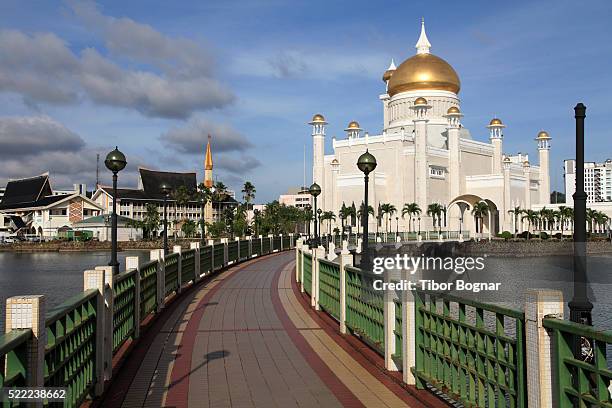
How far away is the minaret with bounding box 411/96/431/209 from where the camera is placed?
62219 mm

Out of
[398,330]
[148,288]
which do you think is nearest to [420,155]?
[148,288]

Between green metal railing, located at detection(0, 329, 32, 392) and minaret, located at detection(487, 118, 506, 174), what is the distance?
7381 cm

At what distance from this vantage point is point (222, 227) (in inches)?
2886

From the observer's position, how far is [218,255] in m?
20.9

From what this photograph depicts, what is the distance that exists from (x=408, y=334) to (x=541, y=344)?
7.72ft

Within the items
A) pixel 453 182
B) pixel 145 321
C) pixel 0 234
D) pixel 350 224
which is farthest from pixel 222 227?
pixel 145 321

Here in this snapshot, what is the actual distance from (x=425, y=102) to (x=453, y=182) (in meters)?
9.64

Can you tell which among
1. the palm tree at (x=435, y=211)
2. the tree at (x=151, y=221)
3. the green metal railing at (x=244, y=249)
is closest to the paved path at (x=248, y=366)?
the green metal railing at (x=244, y=249)

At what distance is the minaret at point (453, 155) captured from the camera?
65.4 metres

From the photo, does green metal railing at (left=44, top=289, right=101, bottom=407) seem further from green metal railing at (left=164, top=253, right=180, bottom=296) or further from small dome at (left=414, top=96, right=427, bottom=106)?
small dome at (left=414, top=96, right=427, bottom=106)

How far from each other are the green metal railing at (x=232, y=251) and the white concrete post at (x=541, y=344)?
63.9 feet

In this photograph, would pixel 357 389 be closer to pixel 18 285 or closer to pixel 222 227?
pixel 18 285

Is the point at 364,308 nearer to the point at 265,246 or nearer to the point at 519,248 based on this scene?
the point at 265,246

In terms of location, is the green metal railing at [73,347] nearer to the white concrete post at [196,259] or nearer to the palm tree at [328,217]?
the white concrete post at [196,259]
